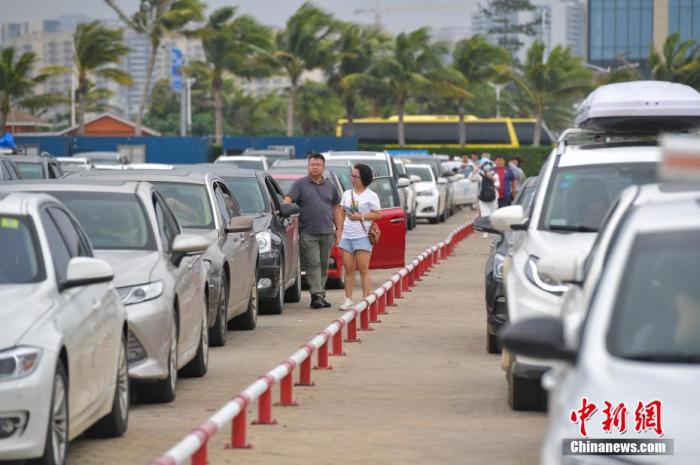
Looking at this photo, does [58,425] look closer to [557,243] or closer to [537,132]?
[557,243]

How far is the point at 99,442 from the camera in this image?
1033 cm

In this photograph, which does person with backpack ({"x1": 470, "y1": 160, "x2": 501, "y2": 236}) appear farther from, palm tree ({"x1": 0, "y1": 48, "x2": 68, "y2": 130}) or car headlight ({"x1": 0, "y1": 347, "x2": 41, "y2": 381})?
palm tree ({"x1": 0, "y1": 48, "x2": 68, "y2": 130})

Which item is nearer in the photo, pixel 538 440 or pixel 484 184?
pixel 538 440

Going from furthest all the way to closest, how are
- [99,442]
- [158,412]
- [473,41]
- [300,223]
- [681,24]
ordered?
1. [681,24]
2. [473,41]
3. [300,223]
4. [158,412]
5. [99,442]

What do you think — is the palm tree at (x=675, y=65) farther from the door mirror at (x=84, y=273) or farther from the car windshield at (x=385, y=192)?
the door mirror at (x=84, y=273)

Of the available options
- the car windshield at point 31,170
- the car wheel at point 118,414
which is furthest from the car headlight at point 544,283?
the car windshield at point 31,170

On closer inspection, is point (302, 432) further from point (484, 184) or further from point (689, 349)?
point (484, 184)

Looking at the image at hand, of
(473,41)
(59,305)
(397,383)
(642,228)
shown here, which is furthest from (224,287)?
(473,41)

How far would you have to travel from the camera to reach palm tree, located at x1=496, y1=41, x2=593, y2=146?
275ft

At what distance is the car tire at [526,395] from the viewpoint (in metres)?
11.6

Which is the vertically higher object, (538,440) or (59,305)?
(59,305)

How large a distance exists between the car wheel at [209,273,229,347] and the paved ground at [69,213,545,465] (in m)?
0.14

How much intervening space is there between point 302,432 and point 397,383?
2.65 metres

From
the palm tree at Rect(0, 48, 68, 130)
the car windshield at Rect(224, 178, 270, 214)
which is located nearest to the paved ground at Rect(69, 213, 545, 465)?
the car windshield at Rect(224, 178, 270, 214)
